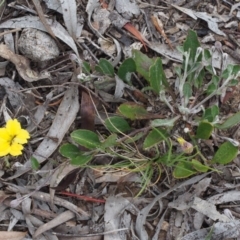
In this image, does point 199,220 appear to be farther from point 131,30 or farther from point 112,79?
point 131,30

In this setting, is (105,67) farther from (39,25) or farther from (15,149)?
(15,149)

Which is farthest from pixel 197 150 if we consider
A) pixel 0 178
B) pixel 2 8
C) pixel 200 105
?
pixel 2 8


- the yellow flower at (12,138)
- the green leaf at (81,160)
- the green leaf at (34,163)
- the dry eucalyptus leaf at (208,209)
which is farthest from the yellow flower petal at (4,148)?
the dry eucalyptus leaf at (208,209)

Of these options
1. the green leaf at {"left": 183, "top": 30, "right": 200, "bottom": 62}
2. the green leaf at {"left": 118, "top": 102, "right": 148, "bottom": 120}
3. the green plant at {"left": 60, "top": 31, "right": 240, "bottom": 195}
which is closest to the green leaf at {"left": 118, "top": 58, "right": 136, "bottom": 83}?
the green plant at {"left": 60, "top": 31, "right": 240, "bottom": 195}

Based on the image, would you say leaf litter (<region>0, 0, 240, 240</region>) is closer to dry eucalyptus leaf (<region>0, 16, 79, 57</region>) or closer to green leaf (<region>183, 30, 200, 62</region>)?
dry eucalyptus leaf (<region>0, 16, 79, 57</region>)

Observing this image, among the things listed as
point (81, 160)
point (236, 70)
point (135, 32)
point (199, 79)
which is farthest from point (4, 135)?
point (236, 70)
